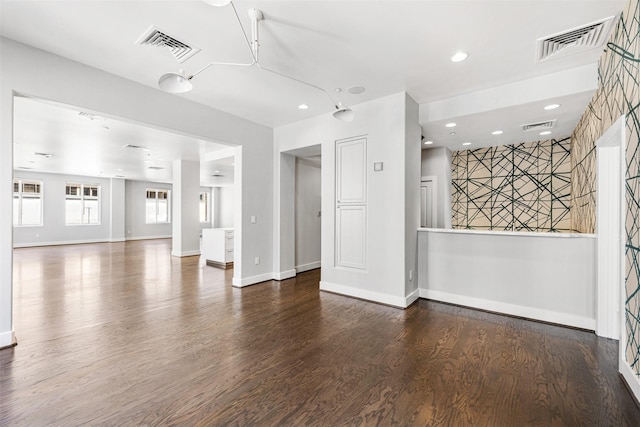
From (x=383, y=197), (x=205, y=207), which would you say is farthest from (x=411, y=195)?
(x=205, y=207)

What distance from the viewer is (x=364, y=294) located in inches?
167

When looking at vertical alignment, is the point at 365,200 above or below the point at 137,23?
below

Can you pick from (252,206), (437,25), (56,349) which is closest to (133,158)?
(252,206)

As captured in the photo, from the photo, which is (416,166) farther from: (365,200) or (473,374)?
(473,374)

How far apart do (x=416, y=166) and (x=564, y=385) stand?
9.54 ft

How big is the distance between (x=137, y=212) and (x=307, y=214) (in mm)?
9902

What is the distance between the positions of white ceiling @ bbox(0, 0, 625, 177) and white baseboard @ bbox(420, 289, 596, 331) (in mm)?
2473

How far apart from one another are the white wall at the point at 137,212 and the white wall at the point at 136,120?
991cm

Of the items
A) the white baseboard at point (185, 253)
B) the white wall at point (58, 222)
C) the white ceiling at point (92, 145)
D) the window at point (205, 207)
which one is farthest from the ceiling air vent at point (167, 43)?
the window at point (205, 207)

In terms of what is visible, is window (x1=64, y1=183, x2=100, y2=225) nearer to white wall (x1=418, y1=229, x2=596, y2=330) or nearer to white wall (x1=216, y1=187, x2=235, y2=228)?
white wall (x1=216, y1=187, x2=235, y2=228)

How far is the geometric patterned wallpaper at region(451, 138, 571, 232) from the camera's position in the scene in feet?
17.2

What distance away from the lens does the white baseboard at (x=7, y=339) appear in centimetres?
265

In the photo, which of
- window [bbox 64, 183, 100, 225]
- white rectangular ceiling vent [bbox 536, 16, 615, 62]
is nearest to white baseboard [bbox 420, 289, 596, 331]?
white rectangular ceiling vent [bbox 536, 16, 615, 62]

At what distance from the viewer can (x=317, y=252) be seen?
6547mm
